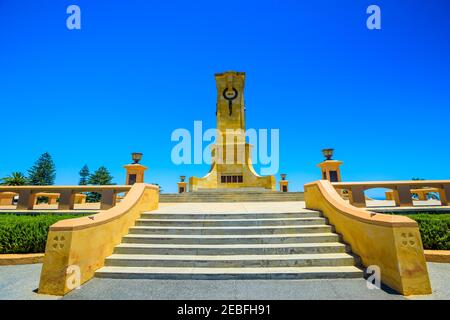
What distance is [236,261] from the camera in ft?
14.9

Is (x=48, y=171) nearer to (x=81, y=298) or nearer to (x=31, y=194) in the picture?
(x=31, y=194)

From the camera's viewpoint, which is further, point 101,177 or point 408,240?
point 101,177

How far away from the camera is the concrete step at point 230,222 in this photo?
19.3 ft

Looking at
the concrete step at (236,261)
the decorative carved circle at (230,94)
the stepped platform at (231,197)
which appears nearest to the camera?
the concrete step at (236,261)

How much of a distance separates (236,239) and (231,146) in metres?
18.2

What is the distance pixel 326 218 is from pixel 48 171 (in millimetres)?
70721

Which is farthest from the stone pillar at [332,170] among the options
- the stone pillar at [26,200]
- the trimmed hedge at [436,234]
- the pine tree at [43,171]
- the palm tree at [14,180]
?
the pine tree at [43,171]

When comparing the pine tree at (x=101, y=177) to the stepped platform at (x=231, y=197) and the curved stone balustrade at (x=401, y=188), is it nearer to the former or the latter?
the stepped platform at (x=231, y=197)

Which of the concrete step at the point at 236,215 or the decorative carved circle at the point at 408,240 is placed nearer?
the decorative carved circle at the point at 408,240

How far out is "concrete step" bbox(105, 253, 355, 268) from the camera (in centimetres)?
449

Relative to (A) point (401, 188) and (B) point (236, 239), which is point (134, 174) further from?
(A) point (401, 188)

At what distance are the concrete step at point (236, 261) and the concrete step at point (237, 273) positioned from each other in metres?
0.13

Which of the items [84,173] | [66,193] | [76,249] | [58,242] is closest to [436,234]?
[76,249]
